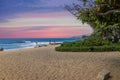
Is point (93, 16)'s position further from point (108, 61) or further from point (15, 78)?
point (108, 61)

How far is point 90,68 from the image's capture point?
1914 centimetres

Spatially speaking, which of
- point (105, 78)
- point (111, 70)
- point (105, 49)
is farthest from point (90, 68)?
point (105, 49)

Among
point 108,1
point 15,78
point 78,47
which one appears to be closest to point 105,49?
point 78,47

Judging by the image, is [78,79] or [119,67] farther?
[119,67]

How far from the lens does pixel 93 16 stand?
14.4 meters

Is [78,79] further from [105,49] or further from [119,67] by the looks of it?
[105,49]

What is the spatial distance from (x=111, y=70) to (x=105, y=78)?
7.43ft

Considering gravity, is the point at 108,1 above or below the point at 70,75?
above

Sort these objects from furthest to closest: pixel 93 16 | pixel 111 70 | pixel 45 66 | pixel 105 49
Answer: pixel 105 49 < pixel 45 66 < pixel 111 70 < pixel 93 16

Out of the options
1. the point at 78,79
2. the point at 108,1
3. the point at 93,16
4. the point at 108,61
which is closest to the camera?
the point at 108,1

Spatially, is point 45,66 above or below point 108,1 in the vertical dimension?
below

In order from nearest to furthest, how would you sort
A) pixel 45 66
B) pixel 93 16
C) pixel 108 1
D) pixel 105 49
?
pixel 108 1 < pixel 93 16 < pixel 45 66 < pixel 105 49

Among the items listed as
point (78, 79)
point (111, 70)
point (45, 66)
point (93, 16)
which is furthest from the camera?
point (45, 66)

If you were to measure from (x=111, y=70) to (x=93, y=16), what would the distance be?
5603 millimetres
